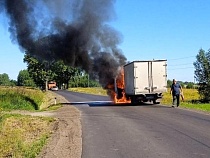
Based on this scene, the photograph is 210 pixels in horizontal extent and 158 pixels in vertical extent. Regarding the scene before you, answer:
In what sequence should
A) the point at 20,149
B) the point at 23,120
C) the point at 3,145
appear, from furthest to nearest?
the point at 23,120 < the point at 3,145 < the point at 20,149

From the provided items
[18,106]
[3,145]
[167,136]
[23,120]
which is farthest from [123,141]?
[18,106]

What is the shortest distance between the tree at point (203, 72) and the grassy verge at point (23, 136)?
29.8 meters

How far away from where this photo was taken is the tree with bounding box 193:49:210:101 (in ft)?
147

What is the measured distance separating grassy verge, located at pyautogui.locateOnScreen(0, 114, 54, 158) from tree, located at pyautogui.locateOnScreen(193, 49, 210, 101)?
29836mm

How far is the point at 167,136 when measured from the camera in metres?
11.5

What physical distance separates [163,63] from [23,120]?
1188 centimetres

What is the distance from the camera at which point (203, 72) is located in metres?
45.7

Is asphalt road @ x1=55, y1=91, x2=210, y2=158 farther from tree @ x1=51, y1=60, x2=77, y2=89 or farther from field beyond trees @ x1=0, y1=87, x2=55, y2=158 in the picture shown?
tree @ x1=51, y1=60, x2=77, y2=89

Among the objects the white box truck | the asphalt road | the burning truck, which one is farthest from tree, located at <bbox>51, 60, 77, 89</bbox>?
the asphalt road

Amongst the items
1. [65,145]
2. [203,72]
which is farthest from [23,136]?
[203,72]

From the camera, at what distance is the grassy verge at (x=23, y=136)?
9.83 meters

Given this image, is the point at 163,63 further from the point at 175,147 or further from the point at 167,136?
the point at 175,147

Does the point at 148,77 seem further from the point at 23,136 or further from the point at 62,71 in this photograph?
the point at 62,71

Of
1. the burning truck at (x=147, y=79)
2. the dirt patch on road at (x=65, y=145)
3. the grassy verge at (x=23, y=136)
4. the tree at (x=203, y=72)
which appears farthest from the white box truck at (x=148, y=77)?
the tree at (x=203, y=72)
